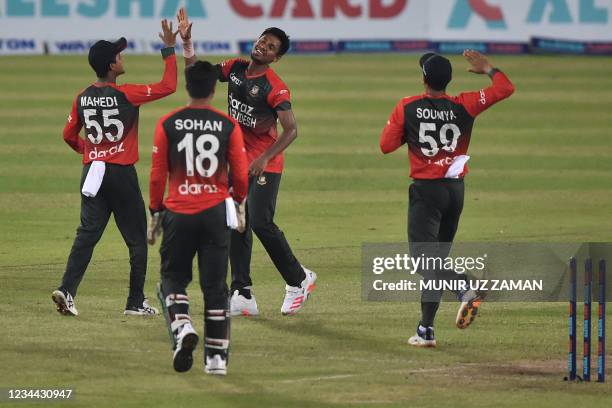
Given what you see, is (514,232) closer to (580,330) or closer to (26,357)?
(580,330)

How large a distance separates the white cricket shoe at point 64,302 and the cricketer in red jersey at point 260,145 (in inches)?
52.0

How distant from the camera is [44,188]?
19703 millimetres

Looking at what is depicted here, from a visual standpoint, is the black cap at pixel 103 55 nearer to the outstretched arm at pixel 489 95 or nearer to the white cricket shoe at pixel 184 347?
the outstretched arm at pixel 489 95

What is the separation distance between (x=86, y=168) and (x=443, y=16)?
25144 millimetres

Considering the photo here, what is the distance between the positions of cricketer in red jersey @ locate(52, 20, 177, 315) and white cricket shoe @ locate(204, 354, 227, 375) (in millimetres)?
2250

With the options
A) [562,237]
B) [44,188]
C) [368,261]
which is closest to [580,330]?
[368,261]

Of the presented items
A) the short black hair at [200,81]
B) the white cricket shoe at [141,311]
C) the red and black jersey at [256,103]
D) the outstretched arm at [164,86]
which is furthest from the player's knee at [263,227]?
the short black hair at [200,81]

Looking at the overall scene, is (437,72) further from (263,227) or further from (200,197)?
(200,197)

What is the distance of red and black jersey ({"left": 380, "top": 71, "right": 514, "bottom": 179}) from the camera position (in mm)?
10656

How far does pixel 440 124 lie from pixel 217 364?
104 inches

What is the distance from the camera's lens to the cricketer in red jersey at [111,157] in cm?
1145

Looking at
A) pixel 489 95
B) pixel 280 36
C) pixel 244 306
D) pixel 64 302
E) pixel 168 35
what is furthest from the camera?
pixel 280 36

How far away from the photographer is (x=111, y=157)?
11.6 metres

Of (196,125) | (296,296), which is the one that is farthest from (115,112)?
(196,125)
